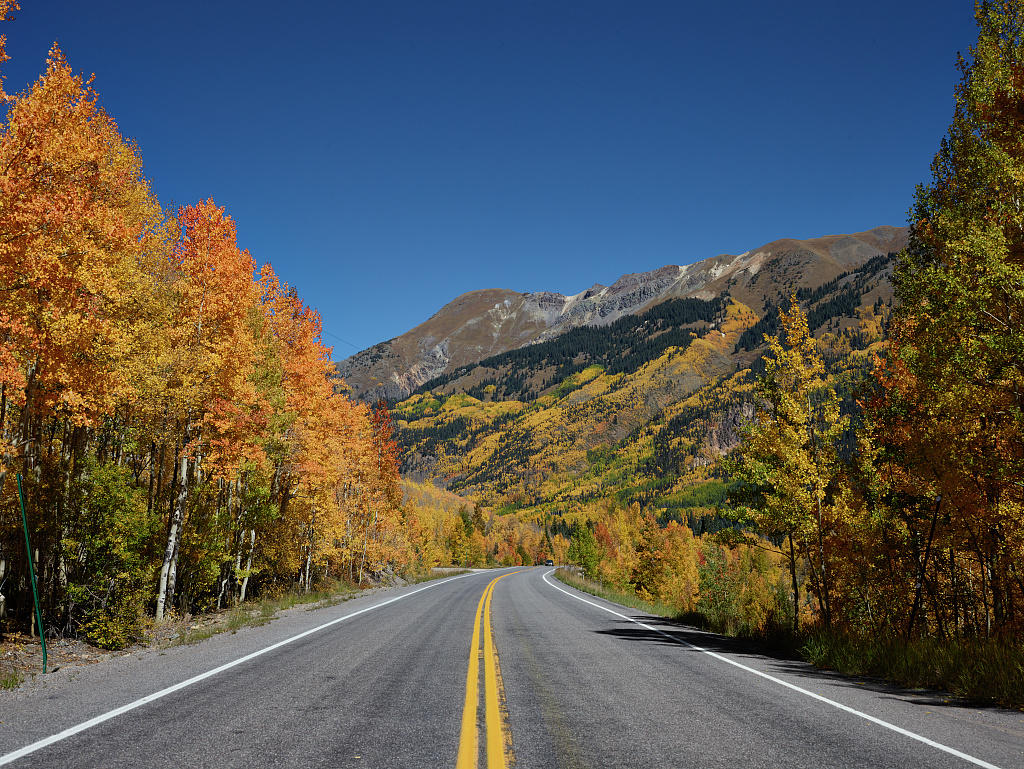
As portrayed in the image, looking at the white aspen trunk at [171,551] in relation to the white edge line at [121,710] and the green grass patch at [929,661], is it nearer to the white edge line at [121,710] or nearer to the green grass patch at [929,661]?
Answer: the white edge line at [121,710]

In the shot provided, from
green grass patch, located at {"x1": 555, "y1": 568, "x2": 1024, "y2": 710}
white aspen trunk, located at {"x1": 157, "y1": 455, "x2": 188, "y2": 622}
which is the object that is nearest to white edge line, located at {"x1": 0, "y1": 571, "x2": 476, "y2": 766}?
white aspen trunk, located at {"x1": 157, "y1": 455, "x2": 188, "y2": 622}

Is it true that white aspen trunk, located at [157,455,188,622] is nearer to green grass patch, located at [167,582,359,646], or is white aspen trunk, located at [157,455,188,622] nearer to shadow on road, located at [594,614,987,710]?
green grass patch, located at [167,582,359,646]

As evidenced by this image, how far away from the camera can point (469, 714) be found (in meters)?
5.90

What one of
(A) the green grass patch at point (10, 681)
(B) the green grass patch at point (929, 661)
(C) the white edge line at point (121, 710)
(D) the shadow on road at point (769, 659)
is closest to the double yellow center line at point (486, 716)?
(C) the white edge line at point (121, 710)

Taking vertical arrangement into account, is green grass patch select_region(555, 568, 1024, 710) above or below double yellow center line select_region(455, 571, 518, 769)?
below

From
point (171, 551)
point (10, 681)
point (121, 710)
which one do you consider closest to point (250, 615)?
point (171, 551)

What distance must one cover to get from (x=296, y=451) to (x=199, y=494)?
4.78 m

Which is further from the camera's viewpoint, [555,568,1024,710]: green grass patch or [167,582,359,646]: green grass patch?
[167,582,359,646]: green grass patch

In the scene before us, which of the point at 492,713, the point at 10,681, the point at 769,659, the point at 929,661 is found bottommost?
the point at 769,659

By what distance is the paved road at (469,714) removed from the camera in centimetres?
473

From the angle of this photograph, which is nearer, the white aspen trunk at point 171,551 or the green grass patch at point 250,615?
the green grass patch at point 250,615

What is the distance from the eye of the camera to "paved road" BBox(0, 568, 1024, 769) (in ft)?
15.5

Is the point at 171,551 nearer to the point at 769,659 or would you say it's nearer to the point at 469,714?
the point at 469,714

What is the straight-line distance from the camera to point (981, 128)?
15.2 m
